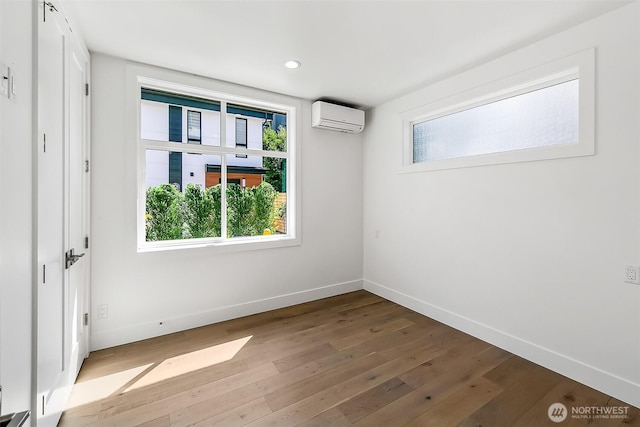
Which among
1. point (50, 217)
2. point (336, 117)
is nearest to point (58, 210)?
point (50, 217)

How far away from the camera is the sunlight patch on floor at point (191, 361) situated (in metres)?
2.15

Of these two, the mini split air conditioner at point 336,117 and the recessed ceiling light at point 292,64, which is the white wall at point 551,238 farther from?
the recessed ceiling light at point 292,64

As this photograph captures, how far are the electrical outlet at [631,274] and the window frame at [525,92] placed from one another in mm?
818

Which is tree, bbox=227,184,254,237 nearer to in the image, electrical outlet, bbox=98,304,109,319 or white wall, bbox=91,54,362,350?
white wall, bbox=91,54,362,350

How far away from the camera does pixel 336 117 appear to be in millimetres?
3639

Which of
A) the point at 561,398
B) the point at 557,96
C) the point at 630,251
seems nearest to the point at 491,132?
the point at 557,96

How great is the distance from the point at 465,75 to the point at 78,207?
3592 millimetres

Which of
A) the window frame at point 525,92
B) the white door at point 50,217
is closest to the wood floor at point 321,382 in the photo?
the white door at point 50,217

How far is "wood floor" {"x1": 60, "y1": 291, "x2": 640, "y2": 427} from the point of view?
178cm

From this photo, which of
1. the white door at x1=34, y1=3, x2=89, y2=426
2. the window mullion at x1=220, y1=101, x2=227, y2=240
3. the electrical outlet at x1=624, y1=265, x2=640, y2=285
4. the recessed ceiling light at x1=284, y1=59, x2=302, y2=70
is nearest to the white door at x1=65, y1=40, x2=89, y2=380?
the white door at x1=34, y1=3, x2=89, y2=426

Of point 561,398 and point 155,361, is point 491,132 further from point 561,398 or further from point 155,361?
point 155,361

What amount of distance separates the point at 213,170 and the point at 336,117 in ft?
5.42

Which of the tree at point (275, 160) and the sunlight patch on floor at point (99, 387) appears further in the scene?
the tree at point (275, 160)

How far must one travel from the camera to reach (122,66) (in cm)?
260
